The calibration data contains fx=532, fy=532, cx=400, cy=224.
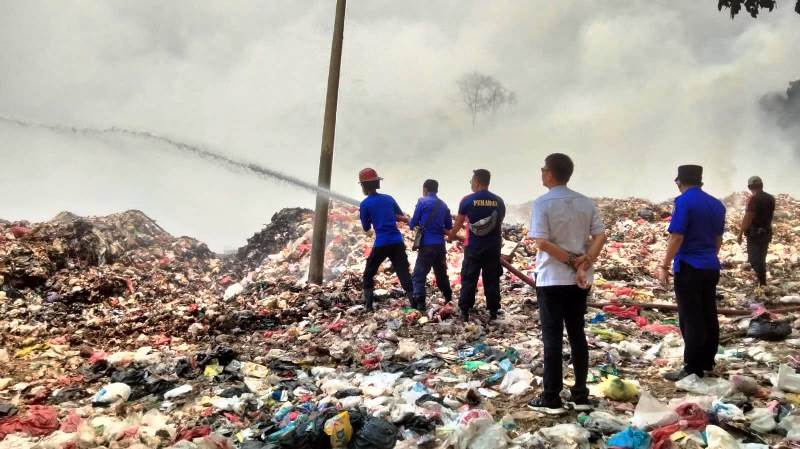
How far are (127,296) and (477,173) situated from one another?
18.9 ft

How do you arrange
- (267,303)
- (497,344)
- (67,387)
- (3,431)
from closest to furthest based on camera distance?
1. (3,431)
2. (67,387)
3. (497,344)
4. (267,303)

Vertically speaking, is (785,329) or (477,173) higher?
(477,173)

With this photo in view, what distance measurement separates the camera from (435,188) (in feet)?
22.4

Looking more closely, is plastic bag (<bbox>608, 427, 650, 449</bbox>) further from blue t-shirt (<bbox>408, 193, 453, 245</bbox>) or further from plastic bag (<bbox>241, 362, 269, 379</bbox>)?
blue t-shirt (<bbox>408, 193, 453, 245</bbox>)

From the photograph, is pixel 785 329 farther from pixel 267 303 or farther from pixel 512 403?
pixel 267 303

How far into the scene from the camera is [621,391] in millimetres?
3607

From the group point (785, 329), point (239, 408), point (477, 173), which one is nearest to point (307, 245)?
point (477, 173)

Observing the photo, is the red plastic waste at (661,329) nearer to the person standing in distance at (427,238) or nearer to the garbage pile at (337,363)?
the garbage pile at (337,363)

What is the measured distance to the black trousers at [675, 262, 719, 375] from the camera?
3838 millimetres

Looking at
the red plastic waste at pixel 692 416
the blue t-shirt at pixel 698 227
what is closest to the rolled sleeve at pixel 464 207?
the blue t-shirt at pixel 698 227

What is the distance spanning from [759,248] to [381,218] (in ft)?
17.9

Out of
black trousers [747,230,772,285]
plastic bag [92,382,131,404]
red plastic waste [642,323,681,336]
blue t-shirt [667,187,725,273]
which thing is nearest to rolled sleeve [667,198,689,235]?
blue t-shirt [667,187,725,273]

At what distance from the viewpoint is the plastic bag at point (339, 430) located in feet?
9.91

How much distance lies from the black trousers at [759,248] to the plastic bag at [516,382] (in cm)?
530
